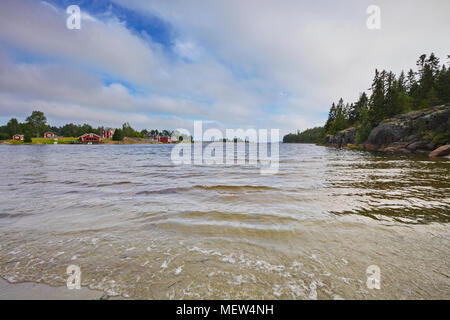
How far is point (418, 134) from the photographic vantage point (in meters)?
36.9

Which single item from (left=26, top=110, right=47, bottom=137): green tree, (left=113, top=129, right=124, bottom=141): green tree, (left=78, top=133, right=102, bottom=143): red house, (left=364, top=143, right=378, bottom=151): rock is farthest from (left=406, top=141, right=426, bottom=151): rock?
(left=26, top=110, right=47, bottom=137): green tree

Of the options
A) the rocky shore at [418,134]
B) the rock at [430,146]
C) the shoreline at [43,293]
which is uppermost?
the rocky shore at [418,134]

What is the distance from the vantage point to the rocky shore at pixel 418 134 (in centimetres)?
3066

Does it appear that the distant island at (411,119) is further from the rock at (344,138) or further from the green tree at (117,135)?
the green tree at (117,135)

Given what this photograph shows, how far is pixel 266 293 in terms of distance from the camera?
93.7 inches

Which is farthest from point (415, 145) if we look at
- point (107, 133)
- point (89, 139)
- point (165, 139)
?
point (107, 133)

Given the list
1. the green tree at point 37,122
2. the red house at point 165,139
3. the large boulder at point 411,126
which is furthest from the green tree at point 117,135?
the large boulder at point 411,126

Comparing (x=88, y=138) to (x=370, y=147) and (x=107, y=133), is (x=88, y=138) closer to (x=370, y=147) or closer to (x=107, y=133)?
(x=107, y=133)

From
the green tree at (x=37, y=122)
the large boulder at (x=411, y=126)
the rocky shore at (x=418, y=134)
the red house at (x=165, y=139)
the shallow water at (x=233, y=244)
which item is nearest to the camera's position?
the shallow water at (x=233, y=244)

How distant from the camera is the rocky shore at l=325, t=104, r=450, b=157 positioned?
30656 millimetres

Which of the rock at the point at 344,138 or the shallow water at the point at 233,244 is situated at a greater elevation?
the rock at the point at 344,138
